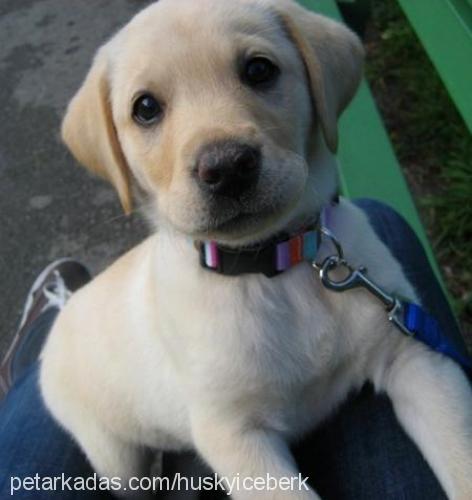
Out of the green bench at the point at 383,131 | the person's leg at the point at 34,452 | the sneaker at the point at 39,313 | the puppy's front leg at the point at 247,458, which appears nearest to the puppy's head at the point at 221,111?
the puppy's front leg at the point at 247,458

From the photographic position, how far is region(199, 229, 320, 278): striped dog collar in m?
2.06

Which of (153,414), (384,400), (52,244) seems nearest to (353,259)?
(384,400)

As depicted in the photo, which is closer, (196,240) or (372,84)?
(196,240)

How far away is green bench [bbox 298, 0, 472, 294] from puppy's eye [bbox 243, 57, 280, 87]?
0.96 m

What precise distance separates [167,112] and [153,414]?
0.92 m

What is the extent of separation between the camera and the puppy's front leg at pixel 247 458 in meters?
1.94

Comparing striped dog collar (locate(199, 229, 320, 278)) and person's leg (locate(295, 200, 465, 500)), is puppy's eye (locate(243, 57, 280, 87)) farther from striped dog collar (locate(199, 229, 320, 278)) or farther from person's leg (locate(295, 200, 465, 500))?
person's leg (locate(295, 200, 465, 500))

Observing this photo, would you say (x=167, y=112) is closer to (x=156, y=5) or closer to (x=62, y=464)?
(x=156, y=5)

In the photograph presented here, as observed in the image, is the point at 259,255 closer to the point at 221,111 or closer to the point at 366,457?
the point at 221,111

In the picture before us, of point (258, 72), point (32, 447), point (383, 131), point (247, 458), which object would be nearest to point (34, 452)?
point (32, 447)

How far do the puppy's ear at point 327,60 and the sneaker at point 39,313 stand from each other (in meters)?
1.88

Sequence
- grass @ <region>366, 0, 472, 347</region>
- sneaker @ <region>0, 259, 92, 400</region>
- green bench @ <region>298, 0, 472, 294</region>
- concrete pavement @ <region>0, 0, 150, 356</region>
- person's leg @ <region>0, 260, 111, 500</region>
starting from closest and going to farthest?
1. person's leg @ <region>0, 260, 111, 500</region>
2. green bench @ <region>298, 0, 472, 294</region>
3. sneaker @ <region>0, 259, 92, 400</region>
4. grass @ <region>366, 0, 472, 347</region>
5. concrete pavement @ <region>0, 0, 150, 356</region>

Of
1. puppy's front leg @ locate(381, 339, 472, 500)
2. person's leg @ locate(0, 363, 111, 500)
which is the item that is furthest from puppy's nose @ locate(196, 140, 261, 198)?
person's leg @ locate(0, 363, 111, 500)

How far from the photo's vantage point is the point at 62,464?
2482mm
